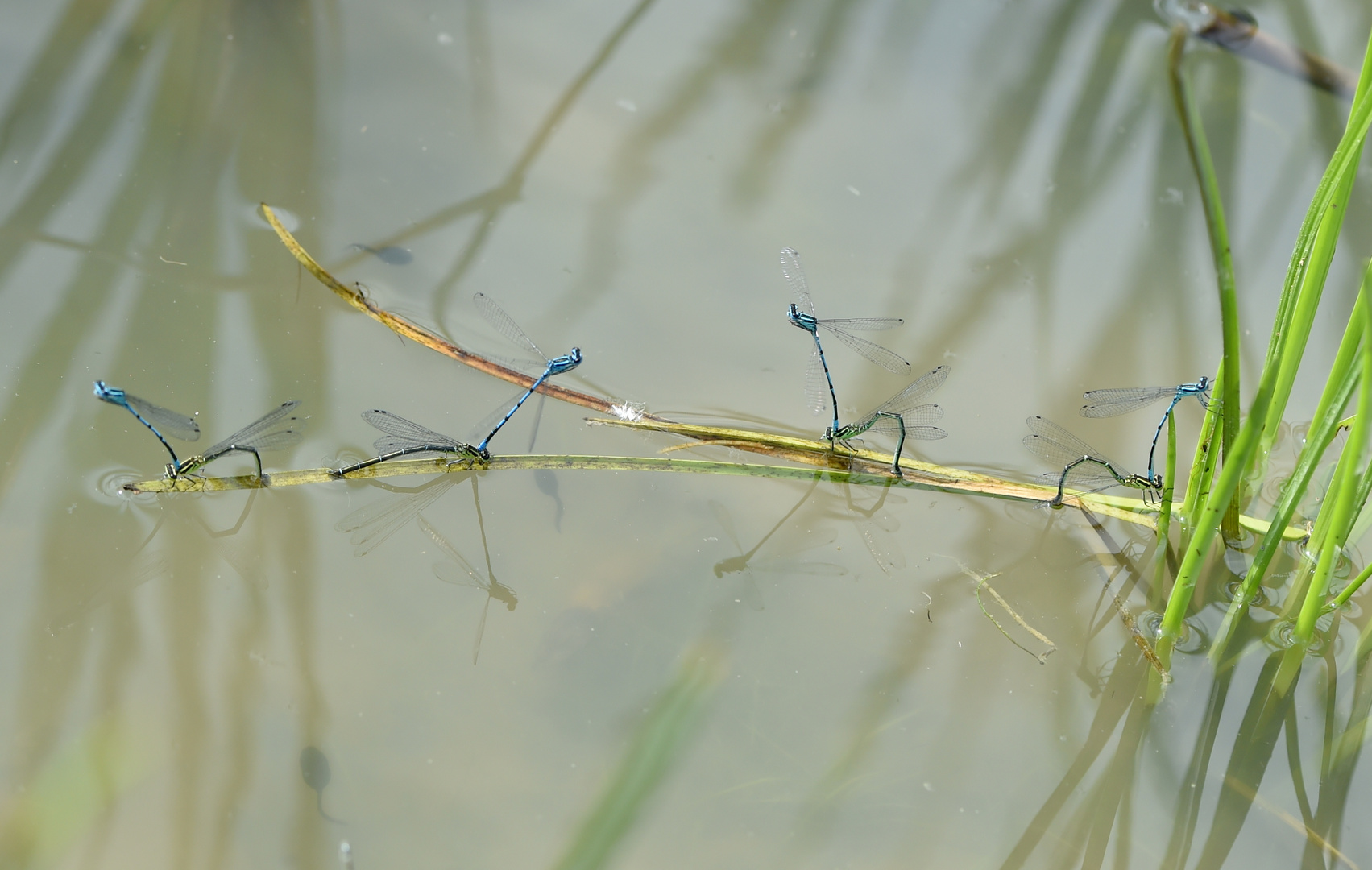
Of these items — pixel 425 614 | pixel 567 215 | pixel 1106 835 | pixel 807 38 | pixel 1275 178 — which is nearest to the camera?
pixel 1106 835

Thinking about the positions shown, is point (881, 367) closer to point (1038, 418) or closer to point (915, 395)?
point (915, 395)

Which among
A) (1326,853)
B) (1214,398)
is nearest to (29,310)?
(1214,398)

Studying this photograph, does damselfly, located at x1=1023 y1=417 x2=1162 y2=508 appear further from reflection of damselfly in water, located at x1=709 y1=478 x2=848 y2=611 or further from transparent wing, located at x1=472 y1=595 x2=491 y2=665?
transparent wing, located at x1=472 y1=595 x2=491 y2=665

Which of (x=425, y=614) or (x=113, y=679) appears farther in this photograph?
(x=425, y=614)

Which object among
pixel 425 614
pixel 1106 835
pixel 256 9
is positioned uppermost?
pixel 256 9

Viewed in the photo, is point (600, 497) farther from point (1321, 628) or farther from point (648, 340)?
point (1321, 628)

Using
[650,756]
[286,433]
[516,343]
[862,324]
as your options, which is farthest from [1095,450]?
[286,433]

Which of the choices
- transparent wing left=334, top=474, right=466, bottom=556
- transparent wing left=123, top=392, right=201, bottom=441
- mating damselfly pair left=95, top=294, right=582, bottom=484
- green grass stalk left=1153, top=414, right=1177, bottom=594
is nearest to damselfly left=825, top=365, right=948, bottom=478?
green grass stalk left=1153, top=414, right=1177, bottom=594

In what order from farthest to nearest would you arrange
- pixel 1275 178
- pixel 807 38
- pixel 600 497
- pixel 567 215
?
pixel 807 38 → pixel 1275 178 → pixel 567 215 → pixel 600 497
